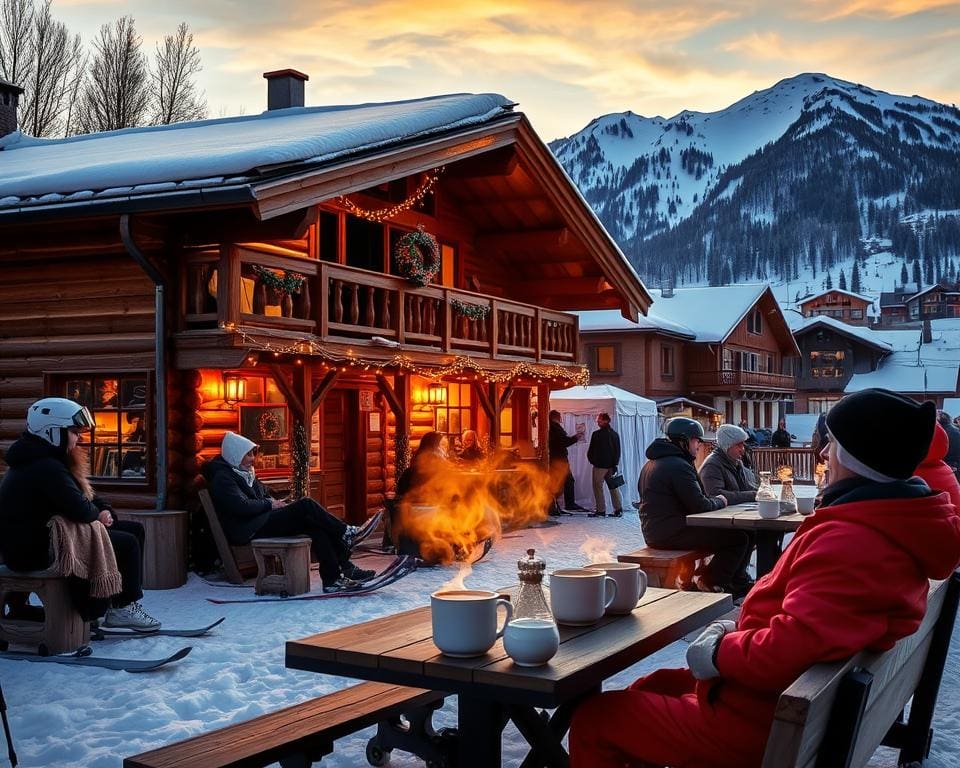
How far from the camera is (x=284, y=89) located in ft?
60.6

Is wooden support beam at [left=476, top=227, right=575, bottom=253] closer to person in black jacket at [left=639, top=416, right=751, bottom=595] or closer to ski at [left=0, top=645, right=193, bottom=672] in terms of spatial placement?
person in black jacket at [left=639, top=416, right=751, bottom=595]

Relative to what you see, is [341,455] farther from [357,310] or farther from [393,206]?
[393,206]

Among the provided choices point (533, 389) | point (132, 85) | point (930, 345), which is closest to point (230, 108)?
point (132, 85)

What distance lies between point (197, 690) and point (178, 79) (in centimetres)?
3185

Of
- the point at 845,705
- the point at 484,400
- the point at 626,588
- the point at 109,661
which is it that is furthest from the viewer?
the point at 484,400

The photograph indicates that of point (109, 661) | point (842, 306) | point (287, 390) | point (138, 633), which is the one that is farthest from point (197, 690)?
point (842, 306)

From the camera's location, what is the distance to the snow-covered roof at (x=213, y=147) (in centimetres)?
1012

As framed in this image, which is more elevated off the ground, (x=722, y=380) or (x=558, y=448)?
(x=722, y=380)

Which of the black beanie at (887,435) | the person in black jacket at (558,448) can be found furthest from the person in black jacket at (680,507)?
the person in black jacket at (558,448)

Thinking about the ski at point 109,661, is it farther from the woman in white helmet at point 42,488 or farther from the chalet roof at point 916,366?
the chalet roof at point 916,366

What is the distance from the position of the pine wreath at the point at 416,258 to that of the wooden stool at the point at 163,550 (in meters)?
4.58

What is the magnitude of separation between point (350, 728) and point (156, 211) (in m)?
7.12

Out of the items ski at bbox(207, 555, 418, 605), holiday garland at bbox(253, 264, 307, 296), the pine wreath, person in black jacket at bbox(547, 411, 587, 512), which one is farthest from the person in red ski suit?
person in black jacket at bbox(547, 411, 587, 512)

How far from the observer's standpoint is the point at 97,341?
11070 millimetres
